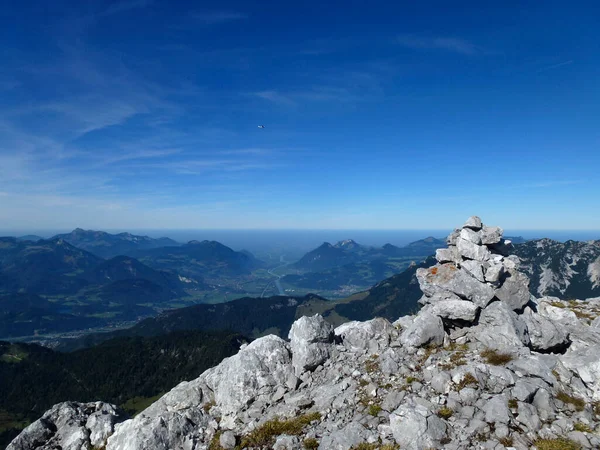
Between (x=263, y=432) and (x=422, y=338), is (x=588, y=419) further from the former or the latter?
(x=263, y=432)

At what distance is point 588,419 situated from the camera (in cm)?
1377

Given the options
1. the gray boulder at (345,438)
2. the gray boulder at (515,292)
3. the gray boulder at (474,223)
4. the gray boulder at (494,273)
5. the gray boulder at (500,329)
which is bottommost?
the gray boulder at (345,438)

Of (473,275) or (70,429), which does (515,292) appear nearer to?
(473,275)

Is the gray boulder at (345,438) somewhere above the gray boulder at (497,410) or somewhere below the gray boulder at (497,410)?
below

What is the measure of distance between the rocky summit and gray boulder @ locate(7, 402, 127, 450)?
0.07 meters

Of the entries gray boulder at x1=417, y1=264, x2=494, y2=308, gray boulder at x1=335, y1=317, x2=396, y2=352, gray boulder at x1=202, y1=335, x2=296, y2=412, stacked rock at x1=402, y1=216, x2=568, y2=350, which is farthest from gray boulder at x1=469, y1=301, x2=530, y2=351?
gray boulder at x1=202, y1=335, x2=296, y2=412

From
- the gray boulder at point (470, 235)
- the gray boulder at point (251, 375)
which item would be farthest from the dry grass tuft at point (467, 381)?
the gray boulder at point (470, 235)

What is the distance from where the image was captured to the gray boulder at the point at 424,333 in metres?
20.4

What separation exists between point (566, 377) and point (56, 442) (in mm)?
29698

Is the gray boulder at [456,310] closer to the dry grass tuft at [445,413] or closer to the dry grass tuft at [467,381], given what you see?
the dry grass tuft at [467,381]

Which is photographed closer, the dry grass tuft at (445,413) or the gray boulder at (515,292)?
the dry grass tuft at (445,413)

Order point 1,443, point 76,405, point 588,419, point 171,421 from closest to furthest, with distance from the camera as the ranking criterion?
point 588,419 → point 171,421 → point 76,405 → point 1,443

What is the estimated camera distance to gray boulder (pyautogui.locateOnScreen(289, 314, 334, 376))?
20.6m

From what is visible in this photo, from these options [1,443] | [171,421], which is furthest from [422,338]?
[1,443]
